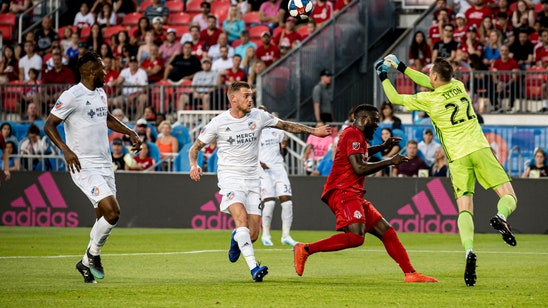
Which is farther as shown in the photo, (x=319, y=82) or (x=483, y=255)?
(x=319, y=82)

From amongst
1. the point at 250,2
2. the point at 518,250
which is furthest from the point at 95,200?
the point at 250,2

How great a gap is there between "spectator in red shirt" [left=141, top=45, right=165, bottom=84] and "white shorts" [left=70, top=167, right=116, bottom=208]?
16.5 meters

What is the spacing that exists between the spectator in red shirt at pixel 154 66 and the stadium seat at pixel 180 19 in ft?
7.24

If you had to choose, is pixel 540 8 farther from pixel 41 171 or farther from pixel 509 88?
pixel 41 171

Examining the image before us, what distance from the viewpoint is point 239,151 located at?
12852 mm

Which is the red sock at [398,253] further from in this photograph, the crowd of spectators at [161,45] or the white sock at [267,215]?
the crowd of spectators at [161,45]

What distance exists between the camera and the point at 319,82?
88.7 feet

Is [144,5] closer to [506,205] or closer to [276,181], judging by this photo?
[276,181]

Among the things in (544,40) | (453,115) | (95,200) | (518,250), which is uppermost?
(544,40)

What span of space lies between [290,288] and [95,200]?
2467mm

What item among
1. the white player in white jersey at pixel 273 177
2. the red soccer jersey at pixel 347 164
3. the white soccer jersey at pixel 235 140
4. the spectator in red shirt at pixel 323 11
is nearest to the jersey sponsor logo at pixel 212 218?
the white player in white jersey at pixel 273 177

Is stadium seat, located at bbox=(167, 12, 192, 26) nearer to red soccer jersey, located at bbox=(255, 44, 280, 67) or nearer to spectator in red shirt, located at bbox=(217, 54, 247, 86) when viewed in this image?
red soccer jersey, located at bbox=(255, 44, 280, 67)

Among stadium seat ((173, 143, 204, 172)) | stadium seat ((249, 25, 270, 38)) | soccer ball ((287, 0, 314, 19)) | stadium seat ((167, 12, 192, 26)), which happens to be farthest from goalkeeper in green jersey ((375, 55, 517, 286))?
stadium seat ((167, 12, 192, 26))

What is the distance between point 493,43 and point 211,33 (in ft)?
25.0
